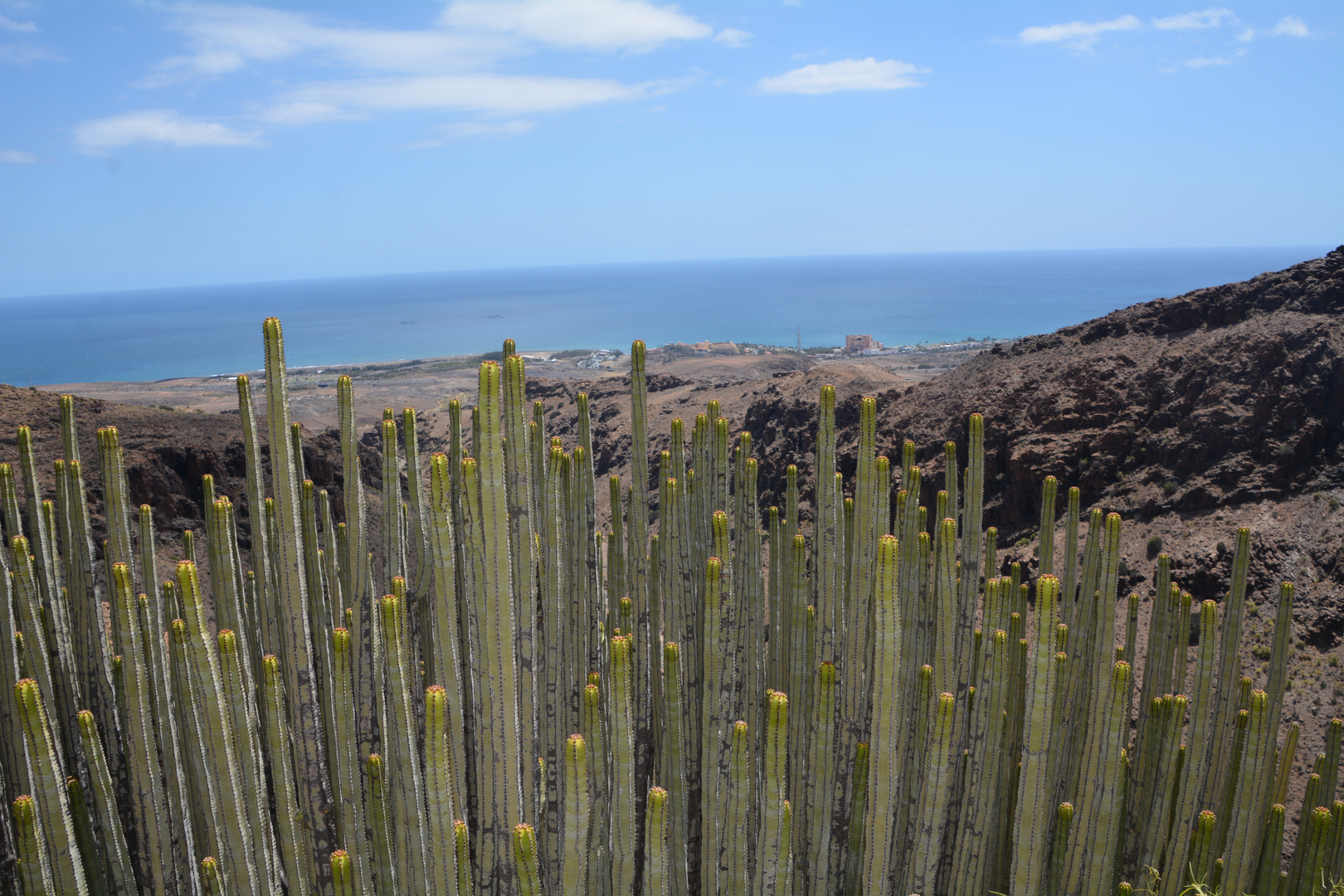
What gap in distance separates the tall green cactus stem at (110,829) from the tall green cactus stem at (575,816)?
2894 millimetres

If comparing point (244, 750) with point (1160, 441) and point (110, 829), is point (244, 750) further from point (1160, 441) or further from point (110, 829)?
point (1160, 441)

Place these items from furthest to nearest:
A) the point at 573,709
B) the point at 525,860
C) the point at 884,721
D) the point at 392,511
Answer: the point at 392,511 < the point at 573,709 < the point at 884,721 < the point at 525,860

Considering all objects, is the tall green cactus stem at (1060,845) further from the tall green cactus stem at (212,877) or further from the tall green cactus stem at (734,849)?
the tall green cactus stem at (212,877)

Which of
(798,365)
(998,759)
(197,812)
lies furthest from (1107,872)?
(798,365)

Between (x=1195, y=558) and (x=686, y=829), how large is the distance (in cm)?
1773

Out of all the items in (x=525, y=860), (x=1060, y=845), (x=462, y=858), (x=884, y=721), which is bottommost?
(x=1060, y=845)

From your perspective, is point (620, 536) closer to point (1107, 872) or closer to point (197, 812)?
point (197, 812)

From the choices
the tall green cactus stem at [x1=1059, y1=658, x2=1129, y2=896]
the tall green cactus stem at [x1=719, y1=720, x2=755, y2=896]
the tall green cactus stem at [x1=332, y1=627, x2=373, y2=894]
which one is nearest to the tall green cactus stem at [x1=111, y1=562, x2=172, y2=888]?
the tall green cactus stem at [x1=332, y1=627, x2=373, y2=894]

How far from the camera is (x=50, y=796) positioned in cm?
379

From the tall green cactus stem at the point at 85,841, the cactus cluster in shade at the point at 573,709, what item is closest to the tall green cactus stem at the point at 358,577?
the cactus cluster in shade at the point at 573,709

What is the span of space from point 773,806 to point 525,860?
1315 mm

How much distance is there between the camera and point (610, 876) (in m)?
4.14

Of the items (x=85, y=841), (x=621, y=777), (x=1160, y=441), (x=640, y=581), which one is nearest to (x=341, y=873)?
(x=621, y=777)

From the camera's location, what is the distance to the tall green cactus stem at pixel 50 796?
12.0ft
